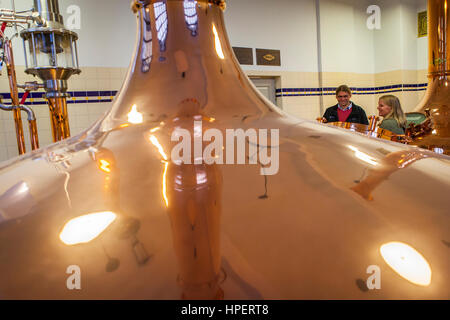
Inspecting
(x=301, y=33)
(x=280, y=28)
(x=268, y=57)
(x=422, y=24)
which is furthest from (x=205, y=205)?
(x=422, y=24)

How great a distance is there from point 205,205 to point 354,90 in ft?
17.4

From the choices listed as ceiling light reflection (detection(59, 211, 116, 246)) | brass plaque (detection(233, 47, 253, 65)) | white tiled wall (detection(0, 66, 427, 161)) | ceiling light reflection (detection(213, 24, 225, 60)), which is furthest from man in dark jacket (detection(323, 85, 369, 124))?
ceiling light reflection (detection(59, 211, 116, 246))

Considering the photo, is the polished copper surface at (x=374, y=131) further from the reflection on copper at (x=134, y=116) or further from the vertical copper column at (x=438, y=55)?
the vertical copper column at (x=438, y=55)

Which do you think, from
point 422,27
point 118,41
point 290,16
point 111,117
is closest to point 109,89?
point 118,41

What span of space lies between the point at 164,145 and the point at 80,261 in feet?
0.24

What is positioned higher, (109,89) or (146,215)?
(109,89)

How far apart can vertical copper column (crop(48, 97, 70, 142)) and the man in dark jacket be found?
227 cm

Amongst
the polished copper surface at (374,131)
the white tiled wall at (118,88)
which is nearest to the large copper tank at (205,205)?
the polished copper surface at (374,131)

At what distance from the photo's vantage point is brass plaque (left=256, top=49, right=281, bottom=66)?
13.5ft

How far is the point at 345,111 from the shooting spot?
2.97m

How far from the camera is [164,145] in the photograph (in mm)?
→ 177

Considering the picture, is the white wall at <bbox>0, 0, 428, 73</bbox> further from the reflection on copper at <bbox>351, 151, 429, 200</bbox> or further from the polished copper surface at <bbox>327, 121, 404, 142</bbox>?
the reflection on copper at <bbox>351, 151, 429, 200</bbox>

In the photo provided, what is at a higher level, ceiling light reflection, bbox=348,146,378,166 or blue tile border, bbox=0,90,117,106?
blue tile border, bbox=0,90,117,106
